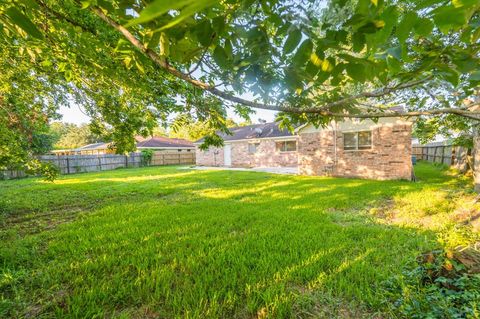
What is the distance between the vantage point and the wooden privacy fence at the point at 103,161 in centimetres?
1773

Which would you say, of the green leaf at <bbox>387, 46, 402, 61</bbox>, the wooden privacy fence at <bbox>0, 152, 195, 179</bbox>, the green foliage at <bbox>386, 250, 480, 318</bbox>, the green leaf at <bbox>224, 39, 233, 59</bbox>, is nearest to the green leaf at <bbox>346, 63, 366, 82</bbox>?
the green leaf at <bbox>387, 46, 402, 61</bbox>

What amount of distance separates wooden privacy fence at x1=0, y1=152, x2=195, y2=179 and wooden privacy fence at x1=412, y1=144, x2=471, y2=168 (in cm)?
1864

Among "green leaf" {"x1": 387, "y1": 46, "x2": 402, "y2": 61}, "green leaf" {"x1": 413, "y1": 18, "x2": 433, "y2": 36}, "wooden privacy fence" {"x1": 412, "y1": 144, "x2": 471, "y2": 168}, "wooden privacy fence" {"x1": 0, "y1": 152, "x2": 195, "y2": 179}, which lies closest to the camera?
"green leaf" {"x1": 413, "y1": 18, "x2": 433, "y2": 36}

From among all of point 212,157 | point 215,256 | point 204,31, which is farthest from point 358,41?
point 212,157

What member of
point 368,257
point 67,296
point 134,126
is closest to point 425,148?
point 368,257

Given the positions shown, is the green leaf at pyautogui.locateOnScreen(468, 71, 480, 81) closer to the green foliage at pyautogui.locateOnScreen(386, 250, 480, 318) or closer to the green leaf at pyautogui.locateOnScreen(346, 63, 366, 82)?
the green leaf at pyautogui.locateOnScreen(346, 63, 366, 82)

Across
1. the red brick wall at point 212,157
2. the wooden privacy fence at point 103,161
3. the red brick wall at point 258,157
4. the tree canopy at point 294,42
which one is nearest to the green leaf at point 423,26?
the tree canopy at point 294,42

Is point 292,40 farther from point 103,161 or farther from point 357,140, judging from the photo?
point 103,161

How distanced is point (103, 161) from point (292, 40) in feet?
79.6

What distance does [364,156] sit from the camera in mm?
11852

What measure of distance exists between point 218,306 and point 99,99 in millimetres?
4560

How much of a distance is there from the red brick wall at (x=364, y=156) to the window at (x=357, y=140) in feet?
0.64

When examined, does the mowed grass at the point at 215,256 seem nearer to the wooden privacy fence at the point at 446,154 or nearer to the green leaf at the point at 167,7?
the green leaf at the point at 167,7

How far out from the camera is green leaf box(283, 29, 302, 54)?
1145 millimetres
